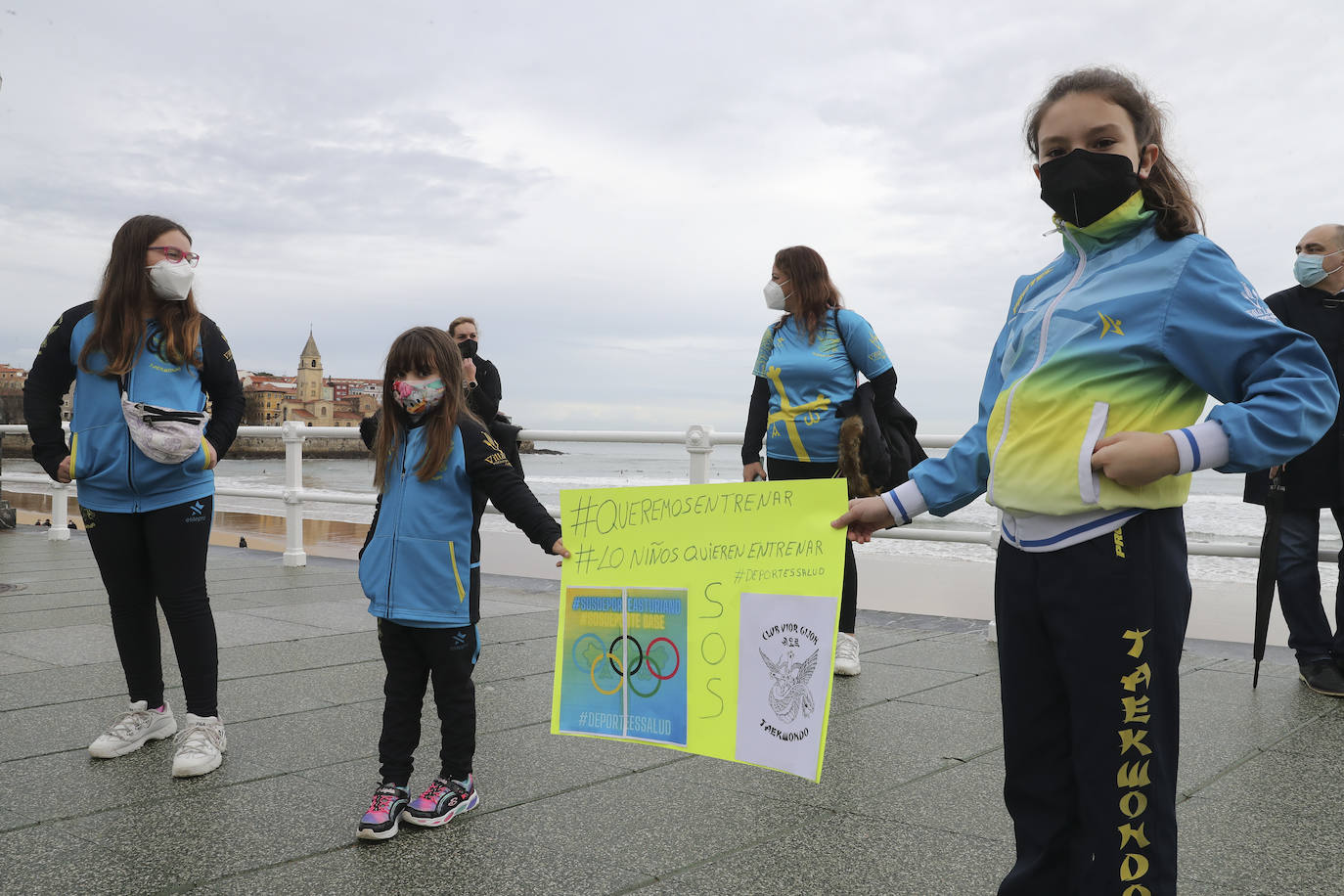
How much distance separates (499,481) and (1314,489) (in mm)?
3556

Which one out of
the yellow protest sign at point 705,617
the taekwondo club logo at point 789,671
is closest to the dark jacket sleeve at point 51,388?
the yellow protest sign at point 705,617

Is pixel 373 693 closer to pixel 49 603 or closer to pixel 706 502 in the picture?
pixel 706 502

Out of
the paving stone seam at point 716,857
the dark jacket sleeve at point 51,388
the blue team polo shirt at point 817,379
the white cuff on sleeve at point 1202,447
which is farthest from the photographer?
the blue team polo shirt at point 817,379

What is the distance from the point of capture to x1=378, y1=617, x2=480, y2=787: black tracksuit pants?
10.0 feet

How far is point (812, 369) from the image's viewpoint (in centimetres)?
463

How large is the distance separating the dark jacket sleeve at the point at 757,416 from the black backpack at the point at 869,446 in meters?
0.43

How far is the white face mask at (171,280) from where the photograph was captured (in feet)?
11.5

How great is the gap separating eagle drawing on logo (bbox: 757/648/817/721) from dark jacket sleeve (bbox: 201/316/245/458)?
89.2 inches

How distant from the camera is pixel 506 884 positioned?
100 inches

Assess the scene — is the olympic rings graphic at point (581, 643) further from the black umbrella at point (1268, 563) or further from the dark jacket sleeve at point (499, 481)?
the black umbrella at point (1268, 563)

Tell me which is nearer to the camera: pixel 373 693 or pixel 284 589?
pixel 373 693

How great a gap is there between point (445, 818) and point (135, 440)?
1.58 m

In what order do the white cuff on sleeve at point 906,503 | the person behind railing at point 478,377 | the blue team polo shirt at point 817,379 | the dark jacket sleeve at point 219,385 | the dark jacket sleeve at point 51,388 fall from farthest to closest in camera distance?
the person behind railing at point 478,377
the blue team polo shirt at point 817,379
the dark jacket sleeve at point 219,385
the dark jacket sleeve at point 51,388
the white cuff on sleeve at point 906,503

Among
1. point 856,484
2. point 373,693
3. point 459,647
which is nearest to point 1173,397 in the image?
point 459,647
